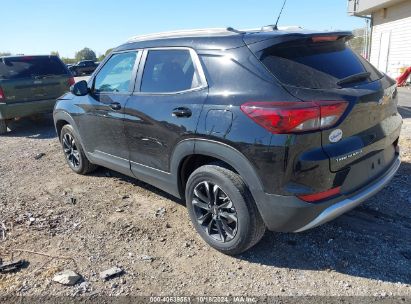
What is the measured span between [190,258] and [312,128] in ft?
5.11

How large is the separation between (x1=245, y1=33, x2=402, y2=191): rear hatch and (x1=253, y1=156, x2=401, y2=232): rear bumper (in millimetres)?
138

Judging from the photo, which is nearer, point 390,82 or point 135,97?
point 390,82

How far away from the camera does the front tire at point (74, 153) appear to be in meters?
5.28

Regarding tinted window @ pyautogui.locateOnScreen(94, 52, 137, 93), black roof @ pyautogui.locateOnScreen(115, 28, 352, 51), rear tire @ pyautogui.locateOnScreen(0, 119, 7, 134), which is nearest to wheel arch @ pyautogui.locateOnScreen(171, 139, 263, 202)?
black roof @ pyautogui.locateOnScreen(115, 28, 352, 51)

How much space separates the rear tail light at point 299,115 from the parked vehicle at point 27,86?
24.2 ft

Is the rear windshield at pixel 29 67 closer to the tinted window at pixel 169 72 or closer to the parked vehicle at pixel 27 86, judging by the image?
the parked vehicle at pixel 27 86

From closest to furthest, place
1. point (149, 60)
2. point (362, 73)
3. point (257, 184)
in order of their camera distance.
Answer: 1. point (257, 184)
2. point (362, 73)
3. point (149, 60)

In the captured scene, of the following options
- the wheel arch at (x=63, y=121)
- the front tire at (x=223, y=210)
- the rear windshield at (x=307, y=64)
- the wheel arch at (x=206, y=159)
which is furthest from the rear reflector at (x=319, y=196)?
the wheel arch at (x=63, y=121)


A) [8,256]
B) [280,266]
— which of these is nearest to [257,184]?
[280,266]

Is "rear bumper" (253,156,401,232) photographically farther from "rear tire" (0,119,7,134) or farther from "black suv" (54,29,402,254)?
"rear tire" (0,119,7,134)

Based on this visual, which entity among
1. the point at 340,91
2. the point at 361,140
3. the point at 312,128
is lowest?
the point at 361,140

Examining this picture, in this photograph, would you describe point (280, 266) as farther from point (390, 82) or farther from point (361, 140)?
point (390, 82)

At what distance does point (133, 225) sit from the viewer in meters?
3.94

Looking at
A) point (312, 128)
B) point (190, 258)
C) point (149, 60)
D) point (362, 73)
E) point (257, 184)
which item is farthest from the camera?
point (149, 60)
